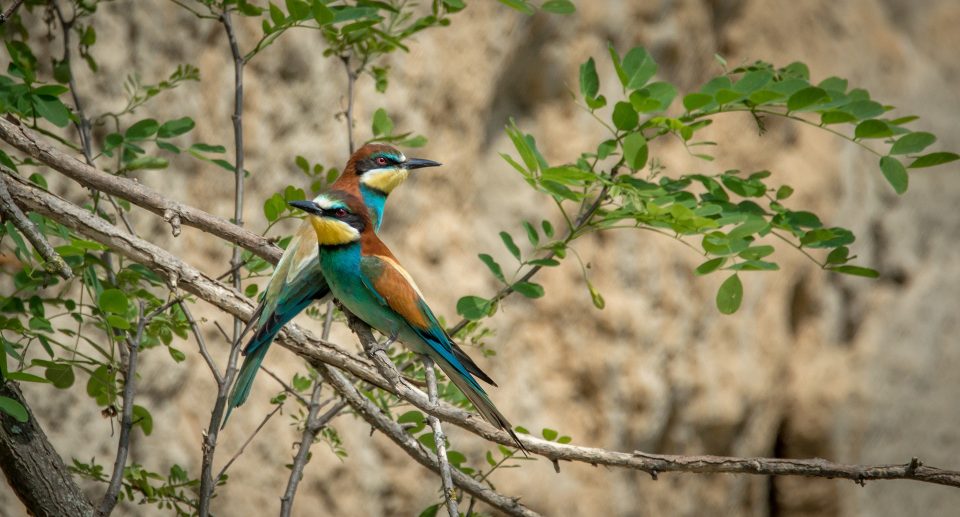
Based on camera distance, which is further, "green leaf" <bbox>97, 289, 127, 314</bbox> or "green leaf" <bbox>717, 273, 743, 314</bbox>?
"green leaf" <bbox>717, 273, 743, 314</bbox>

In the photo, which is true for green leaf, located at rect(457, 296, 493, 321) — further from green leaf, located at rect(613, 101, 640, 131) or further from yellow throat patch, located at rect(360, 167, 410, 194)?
yellow throat patch, located at rect(360, 167, 410, 194)

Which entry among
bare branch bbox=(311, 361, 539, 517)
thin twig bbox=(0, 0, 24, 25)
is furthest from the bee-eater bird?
thin twig bbox=(0, 0, 24, 25)

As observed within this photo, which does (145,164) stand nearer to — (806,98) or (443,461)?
(443,461)

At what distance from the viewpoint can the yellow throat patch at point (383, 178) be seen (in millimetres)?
2586

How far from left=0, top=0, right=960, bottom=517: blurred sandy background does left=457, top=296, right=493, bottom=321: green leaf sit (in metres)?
1.17

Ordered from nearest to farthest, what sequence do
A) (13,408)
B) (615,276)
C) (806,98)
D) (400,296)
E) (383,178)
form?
1. (13,408)
2. (806,98)
3. (400,296)
4. (383,178)
5. (615,276)

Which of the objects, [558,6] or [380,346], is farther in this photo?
[558,6]

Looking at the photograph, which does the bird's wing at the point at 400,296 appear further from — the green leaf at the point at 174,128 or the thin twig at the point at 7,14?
the thin twig at the point at 7,14

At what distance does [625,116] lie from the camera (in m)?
1.86

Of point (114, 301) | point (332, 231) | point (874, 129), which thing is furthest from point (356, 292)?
point (874, 129)

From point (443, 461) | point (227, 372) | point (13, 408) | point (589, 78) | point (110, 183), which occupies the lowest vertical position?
point (443, 461)

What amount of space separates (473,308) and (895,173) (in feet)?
2.80

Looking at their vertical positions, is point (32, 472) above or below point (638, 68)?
below

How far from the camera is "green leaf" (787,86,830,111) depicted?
1779 millimetres
